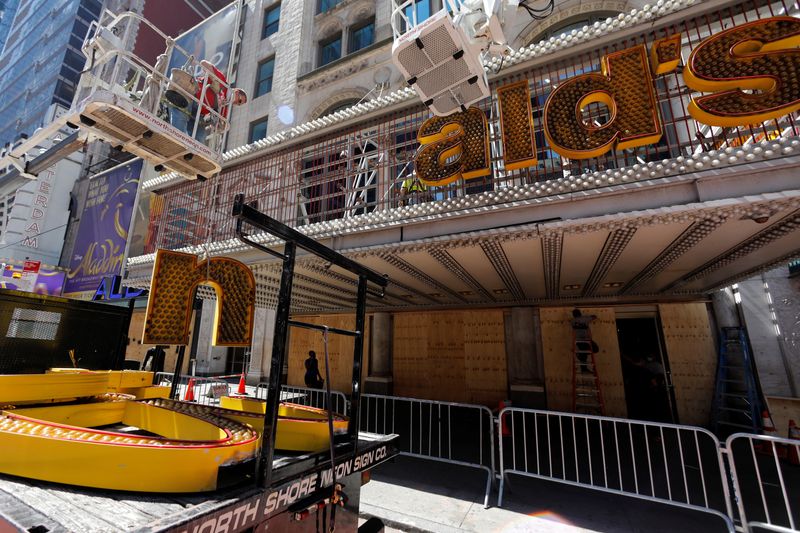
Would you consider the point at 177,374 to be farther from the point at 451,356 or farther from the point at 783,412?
the point at 783,412

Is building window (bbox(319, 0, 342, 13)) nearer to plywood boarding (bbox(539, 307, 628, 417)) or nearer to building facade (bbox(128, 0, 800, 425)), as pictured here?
building facade (bbox(128, 0, 800, 425))

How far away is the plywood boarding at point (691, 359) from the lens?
9.32 m

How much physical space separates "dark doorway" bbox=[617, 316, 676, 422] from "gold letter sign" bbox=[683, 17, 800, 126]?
804 cm

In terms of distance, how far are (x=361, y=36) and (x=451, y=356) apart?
17.1 meters

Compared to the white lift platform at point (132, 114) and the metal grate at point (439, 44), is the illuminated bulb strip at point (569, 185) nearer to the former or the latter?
the metal grate at point (439, 44)

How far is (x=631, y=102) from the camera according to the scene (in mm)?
4977

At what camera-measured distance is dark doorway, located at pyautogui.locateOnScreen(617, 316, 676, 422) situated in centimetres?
984

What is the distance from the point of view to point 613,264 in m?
7.13

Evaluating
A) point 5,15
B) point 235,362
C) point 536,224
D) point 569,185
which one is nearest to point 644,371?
point 536,224

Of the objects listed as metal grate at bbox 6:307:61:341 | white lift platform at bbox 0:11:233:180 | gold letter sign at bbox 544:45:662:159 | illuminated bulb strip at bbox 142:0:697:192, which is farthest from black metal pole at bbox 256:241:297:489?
white lift platform at bbox 0:11:233:180

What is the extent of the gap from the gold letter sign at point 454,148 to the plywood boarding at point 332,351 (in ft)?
31.7

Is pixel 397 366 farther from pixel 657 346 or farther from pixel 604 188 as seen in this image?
pixel 604 188

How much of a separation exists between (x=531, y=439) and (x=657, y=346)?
5708mm

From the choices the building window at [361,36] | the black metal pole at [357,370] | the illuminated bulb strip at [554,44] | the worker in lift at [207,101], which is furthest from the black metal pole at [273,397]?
the building window at [361,36]
